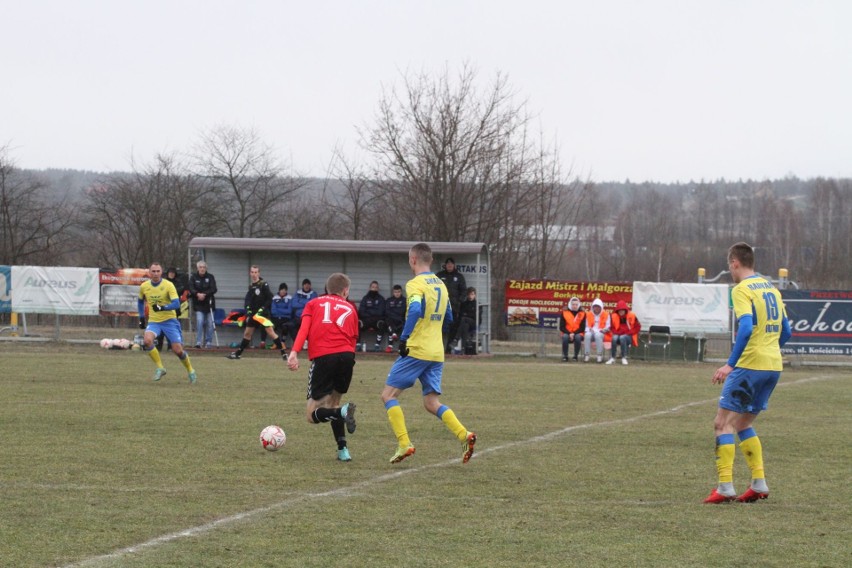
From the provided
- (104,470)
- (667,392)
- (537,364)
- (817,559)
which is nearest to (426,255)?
(104,470)

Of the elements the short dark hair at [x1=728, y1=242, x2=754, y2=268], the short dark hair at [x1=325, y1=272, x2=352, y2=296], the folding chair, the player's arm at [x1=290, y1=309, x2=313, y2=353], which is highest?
the short dark hair at [x1=728, y1=242, x2=754, y2=268]

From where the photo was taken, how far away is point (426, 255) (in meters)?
9.91

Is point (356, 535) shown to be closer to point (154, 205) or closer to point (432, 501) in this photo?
point (432, 501)

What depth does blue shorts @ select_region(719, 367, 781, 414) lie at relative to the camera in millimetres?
7910

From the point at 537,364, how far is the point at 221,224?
2781cm

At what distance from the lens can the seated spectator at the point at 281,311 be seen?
86.6 ft

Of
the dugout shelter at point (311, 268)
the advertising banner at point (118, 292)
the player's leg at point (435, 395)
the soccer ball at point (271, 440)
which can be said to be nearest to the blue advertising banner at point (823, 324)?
the dugout shelter at point (311, 268)

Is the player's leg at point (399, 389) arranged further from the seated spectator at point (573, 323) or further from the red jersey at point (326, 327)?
the seated spectator at point (573, 323)

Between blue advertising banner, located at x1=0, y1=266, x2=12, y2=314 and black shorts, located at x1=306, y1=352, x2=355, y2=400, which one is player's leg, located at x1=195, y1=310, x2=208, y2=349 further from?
black shorts, located at x1=306, y1=352, x2=355, y2=400

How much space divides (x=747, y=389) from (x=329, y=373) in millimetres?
4041

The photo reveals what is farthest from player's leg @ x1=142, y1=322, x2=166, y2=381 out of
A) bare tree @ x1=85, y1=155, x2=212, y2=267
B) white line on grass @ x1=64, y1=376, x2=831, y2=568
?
bare tree @ x1=85, y1=155, x2=212, y2=267

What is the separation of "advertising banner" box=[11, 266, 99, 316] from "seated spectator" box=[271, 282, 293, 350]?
19.0 feet

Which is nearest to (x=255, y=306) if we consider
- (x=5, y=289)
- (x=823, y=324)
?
(x=5, y=289)

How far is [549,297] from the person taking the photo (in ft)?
93.4
